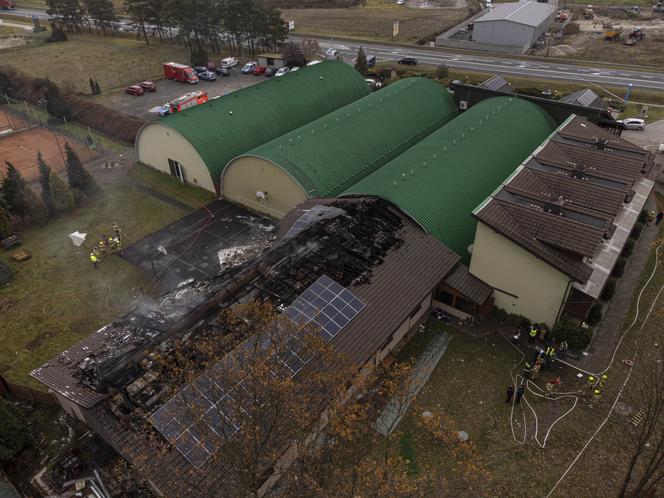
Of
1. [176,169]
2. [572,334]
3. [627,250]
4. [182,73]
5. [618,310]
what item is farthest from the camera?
[182,73]

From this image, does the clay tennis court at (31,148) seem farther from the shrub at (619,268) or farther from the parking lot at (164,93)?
the shrub at (619,268)

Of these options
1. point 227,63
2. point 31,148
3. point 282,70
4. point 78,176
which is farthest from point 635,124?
point 31,148

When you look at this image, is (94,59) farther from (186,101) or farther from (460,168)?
(460,168)

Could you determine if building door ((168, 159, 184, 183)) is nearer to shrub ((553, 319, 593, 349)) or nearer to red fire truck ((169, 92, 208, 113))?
red fire truck ((169, 92, 208, 113))

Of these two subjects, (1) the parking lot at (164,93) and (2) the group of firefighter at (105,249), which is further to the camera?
(1) the parking lot at (164,93)

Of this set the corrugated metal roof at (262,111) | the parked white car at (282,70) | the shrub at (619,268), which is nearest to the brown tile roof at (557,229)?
the shrub at (619,268)

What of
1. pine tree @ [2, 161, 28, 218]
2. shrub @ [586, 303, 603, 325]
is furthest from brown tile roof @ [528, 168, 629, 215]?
pine tree @ [2, 161, 28, 218]
